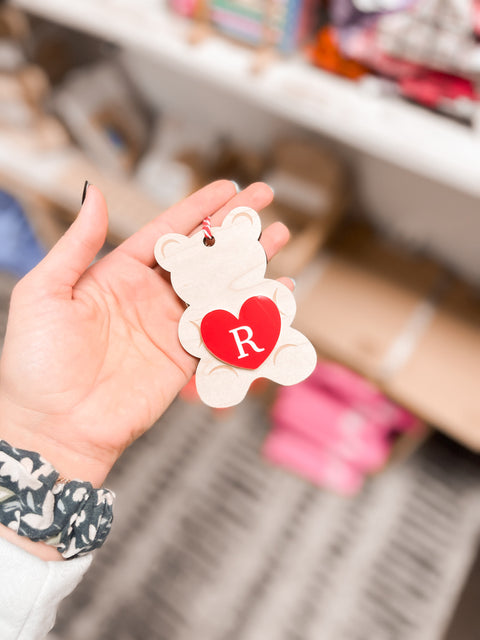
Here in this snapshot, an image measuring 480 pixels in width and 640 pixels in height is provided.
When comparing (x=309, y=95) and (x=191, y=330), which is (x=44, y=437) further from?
(x=309, y=95)

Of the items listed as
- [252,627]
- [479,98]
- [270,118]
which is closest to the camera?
[479,98]

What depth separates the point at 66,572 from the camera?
605 mm

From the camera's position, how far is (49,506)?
587mm

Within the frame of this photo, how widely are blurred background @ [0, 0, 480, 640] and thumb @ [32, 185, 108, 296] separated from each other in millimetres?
498

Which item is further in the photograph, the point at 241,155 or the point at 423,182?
the point at 241,155

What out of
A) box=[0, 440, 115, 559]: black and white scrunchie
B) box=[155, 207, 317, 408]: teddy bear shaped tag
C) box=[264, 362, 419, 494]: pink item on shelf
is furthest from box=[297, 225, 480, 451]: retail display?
box=[0, 440, 115, 559]: black and white scrunchie

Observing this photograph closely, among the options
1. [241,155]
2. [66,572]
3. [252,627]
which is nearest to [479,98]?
[241,155]

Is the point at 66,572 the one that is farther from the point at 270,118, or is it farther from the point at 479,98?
the point at 270,118

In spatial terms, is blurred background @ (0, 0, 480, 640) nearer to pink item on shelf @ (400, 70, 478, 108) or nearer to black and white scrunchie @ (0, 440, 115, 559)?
pink item on shelf @ (400, 70, 478, 108)

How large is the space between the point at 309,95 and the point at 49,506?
0.80 m

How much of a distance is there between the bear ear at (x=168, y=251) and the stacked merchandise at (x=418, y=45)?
568mm

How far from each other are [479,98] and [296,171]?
1.70ft

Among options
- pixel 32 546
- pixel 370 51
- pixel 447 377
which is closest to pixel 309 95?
pixel 370 51

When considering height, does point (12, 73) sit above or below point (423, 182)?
below
